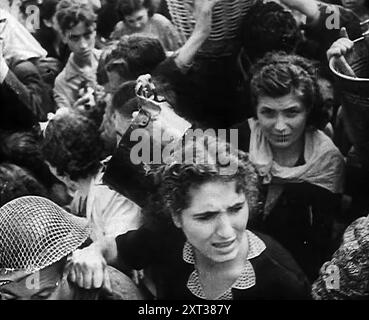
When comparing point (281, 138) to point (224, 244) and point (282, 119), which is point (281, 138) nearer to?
point (282, 119)

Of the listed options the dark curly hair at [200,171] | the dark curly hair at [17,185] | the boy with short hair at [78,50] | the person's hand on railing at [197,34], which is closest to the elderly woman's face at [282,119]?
the dark curly hair at [200,171]

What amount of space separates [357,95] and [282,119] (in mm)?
227

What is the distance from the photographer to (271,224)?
240 cm

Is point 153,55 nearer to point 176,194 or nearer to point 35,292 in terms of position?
point 176,194

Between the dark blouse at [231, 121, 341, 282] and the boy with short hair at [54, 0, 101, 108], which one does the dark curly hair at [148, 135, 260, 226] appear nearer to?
the dark blouse at [231, 121, 341, 282]

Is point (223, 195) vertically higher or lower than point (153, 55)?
lower

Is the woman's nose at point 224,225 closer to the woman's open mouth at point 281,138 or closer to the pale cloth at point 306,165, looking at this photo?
the pale cloth at point 306,165

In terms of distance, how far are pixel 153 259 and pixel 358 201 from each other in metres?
0.62

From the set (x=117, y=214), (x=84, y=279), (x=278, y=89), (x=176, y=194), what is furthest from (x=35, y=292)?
(x=278, y=89)

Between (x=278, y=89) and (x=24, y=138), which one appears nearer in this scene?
(x=278, y=89)

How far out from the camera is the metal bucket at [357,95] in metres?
2.35

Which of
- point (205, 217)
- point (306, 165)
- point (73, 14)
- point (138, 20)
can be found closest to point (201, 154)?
point (205, 217)
